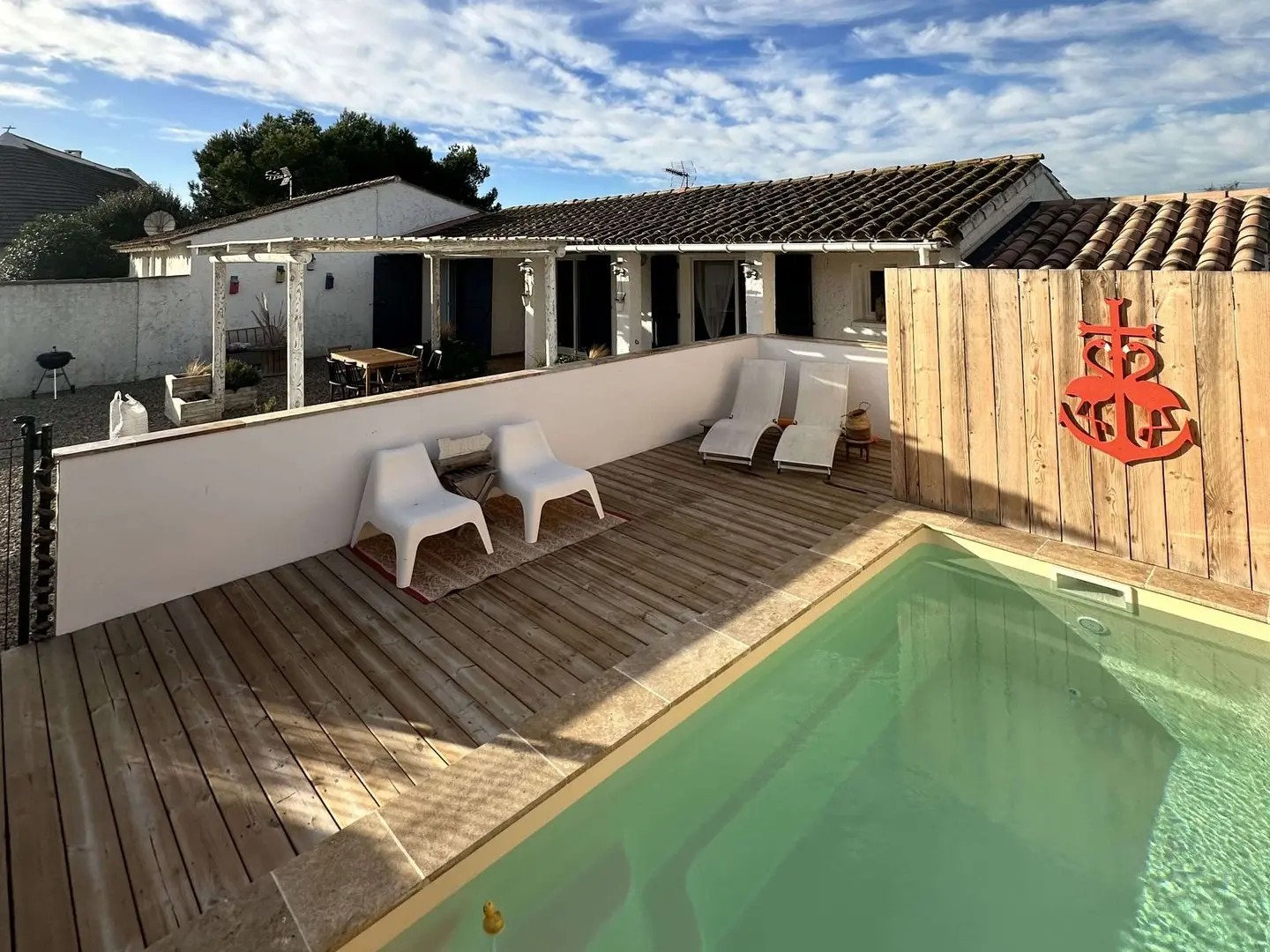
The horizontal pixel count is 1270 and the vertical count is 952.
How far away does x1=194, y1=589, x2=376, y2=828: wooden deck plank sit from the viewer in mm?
3090

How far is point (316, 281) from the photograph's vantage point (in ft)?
54.8

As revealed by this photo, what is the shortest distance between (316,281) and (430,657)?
1544cm

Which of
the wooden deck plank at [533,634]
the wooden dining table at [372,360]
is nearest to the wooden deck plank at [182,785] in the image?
the wooden deck plank at [533,634]

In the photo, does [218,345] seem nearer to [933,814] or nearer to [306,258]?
[306,258]

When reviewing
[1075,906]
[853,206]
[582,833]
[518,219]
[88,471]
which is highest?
[518,219]

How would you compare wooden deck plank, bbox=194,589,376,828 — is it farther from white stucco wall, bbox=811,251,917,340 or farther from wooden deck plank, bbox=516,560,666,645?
white stucco wall, bbox=811,251,917,340

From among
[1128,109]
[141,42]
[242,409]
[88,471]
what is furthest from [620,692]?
[1128,109]

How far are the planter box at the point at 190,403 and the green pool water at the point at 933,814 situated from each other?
10.3m

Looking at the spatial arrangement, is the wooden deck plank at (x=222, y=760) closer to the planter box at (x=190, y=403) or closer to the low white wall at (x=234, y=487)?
the low white wall at (x=234, y=487)

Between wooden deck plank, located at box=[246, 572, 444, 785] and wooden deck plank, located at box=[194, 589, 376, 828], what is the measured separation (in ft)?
0.70

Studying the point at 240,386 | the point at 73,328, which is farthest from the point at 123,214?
the point at 240,386

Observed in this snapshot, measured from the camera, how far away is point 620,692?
3820 millimetres

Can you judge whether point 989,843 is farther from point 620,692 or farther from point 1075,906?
point 620,692

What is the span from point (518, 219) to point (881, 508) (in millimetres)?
14299
